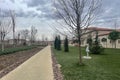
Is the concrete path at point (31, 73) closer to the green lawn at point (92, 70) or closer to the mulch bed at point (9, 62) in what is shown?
the mulch bed at point (9, 62)

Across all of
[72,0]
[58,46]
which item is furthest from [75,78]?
[58,46]

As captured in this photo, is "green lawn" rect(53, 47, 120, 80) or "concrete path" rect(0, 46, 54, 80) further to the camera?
"concrete path" rect(0, 46, 54, 80)

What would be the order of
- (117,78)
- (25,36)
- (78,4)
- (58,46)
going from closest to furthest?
(117,78) → (78,4) → (58,46) → (25,36)

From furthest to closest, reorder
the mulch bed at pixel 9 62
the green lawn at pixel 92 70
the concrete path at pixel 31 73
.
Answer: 1. the mulch bed at pixel 9 62
2. the concrete path at pixel 31 73
3. the green lawn at pixel 92 70

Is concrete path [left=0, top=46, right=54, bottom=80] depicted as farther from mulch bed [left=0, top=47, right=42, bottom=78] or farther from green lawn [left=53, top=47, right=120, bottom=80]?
green lawn [left=53, top=47, right=120, bottom=80]

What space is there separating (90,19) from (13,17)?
32.8 metres

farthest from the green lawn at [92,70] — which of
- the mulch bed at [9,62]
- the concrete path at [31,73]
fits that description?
the mulch bed at [9,62]

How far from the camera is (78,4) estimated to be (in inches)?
523

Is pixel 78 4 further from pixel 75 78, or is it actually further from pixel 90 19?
pixel 75 78

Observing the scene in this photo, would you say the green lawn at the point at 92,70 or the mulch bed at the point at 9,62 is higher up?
the green lawn at the point at 92,70

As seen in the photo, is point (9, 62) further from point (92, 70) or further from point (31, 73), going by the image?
point (92, 70)

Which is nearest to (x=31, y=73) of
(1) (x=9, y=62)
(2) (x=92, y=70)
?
(2) (x=92, y=70)

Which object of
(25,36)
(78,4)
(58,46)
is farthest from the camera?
(25,36)

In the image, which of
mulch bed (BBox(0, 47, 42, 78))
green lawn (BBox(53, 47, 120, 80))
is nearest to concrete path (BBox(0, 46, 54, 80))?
mulch bed (BBox(0, 47, 42, 78))
